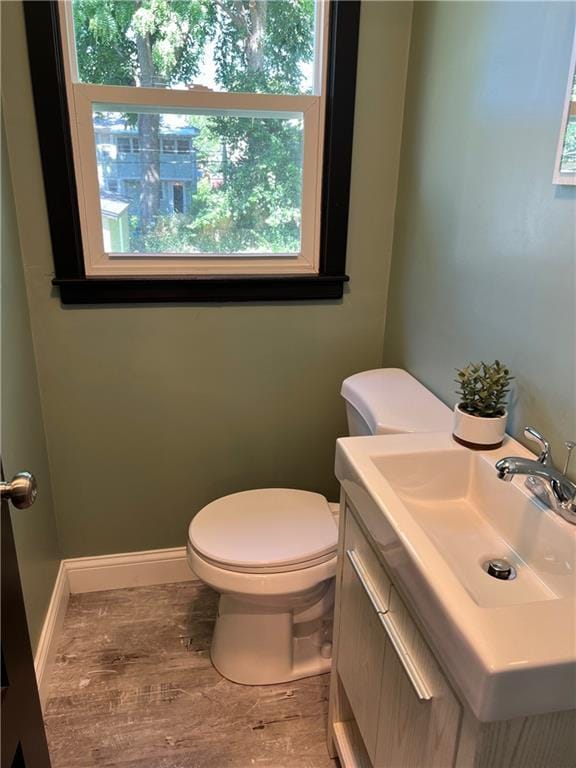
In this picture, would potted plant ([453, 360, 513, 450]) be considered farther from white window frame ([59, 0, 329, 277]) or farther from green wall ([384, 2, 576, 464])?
white window frame ([59, 0, 329, 277])

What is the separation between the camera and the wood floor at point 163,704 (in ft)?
4.93

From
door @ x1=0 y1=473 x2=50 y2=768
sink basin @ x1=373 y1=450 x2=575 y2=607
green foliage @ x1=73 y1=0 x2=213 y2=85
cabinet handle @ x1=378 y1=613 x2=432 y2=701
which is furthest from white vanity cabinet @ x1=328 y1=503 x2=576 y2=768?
green foliage @ x1=73 y1=0 x2=213 y2=85

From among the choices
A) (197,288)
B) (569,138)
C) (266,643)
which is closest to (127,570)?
(266,643)

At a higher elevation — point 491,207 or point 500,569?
point 491,207

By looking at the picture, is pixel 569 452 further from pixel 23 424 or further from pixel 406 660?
pixel 23 424

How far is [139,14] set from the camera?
61.9 inches

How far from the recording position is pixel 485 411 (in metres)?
1.22

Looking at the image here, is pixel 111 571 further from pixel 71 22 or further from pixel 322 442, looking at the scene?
pixel 71 22

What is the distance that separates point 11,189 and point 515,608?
1.61 metres

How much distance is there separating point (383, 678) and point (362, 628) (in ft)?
0.40

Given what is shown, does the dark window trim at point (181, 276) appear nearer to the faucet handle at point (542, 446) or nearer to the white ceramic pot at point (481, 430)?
the white ceramic pot at point (481, 430)

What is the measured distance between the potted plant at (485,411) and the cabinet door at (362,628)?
1.04ft

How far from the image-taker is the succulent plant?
47.6 inches

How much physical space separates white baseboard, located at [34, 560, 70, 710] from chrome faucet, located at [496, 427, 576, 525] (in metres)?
1.36
